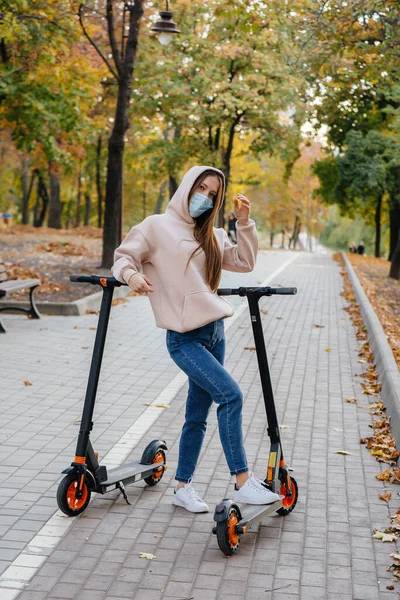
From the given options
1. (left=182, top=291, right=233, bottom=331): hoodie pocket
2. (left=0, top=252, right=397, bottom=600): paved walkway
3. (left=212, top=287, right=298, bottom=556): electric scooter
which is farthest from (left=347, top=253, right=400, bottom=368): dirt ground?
(left=182, top=291, right=233, bottom=331): hoodie pocket

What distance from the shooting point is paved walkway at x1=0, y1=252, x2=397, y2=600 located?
420 centimetres

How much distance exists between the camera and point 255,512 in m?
4.73

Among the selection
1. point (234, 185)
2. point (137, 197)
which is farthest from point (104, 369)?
point (137, 197)

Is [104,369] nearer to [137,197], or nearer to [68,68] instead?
[68,68]

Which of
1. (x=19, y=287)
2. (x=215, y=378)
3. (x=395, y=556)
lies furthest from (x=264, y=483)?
(x=19, y=287)

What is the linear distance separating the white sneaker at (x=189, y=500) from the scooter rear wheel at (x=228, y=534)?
0.61 m

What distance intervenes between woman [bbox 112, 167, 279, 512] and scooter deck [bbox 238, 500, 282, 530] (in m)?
0.04

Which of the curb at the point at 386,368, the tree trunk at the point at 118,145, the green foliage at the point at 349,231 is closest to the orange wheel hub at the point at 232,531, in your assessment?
the curb at the point at 386,368

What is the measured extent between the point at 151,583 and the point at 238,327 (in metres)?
9.03

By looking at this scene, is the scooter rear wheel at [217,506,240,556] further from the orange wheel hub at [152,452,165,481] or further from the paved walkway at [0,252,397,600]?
the orange wheel hub at [152,452,165,481]

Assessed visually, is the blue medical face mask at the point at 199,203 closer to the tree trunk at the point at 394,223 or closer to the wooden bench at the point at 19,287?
the wooden bench at the point at 19,287

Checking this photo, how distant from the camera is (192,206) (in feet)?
15.6

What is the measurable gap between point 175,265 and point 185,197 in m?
0.36

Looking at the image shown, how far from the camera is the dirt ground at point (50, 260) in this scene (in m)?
15.8
